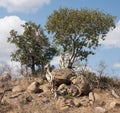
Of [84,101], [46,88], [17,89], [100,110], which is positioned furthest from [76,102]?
[17,89]

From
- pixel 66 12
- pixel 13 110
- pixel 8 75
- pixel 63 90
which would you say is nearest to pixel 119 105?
Result: pixel 63 90

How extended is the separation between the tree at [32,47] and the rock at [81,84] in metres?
7.30

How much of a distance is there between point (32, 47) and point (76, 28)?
607cm

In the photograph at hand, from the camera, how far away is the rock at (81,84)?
108ft

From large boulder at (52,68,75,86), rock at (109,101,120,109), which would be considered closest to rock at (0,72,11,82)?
large boulder at (52,68,75,86)

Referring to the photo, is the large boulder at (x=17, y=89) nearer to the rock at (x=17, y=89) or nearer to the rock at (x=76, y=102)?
the rock at (x=17, y=89)

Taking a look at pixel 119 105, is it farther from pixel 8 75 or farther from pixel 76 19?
pixel 8 75

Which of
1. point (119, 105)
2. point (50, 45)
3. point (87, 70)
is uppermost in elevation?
point (50, 45)

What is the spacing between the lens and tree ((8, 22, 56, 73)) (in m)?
39.9

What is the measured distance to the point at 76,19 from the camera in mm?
35750

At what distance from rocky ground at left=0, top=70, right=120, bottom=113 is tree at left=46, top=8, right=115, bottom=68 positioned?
318 centimetres

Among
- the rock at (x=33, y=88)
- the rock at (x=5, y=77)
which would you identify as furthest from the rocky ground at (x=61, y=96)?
the rock at (x=5, y=77)

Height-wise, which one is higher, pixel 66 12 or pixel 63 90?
pixel 66 12

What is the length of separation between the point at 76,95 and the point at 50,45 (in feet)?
29.8
